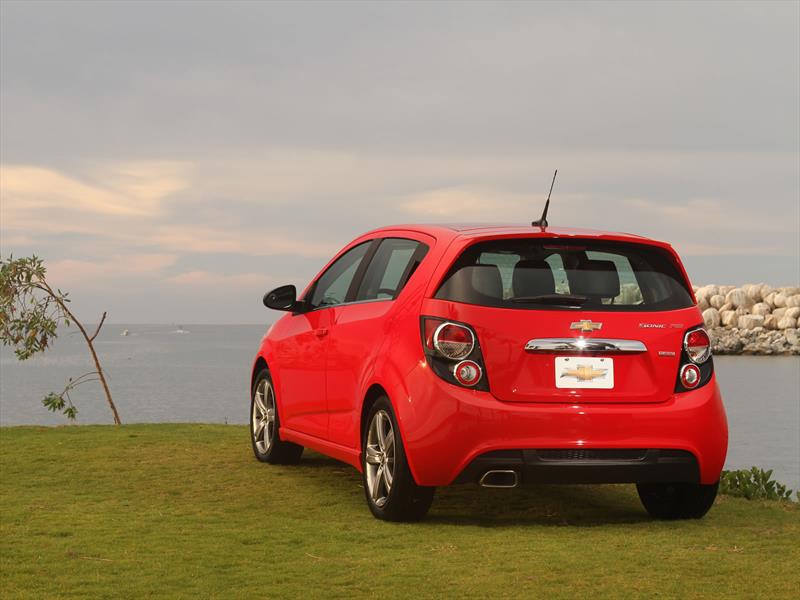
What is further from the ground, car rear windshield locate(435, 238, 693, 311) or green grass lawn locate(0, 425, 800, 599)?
car rear windshield locate(435, 238, 693, 311)

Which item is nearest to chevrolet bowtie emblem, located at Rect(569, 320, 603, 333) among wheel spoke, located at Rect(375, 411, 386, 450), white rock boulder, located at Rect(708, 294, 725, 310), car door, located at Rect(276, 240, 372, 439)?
wheel spoke, located at Rect(375, 411, 386, 450)

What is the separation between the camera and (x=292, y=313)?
917 centimetres

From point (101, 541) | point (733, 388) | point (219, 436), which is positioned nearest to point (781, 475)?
point (219, 436)

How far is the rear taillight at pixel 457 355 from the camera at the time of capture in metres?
6.59

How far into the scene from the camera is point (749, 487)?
9164 millimetres

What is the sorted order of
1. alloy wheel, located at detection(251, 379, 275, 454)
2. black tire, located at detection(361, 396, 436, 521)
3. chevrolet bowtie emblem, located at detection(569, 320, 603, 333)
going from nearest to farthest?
chevrolet bowtie emblem, located at detection(569, 320, 603, 333) < black tire, located at detection(361, 396, 436, 521) < alloy wheel, located at detection(251, 379, 275, 454)

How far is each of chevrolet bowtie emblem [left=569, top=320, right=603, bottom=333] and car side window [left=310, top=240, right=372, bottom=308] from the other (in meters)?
2.11

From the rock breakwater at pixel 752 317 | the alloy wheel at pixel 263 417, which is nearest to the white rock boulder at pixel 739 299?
the rock breakwater at pixel 752 317

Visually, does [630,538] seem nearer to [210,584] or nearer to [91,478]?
[210,584]

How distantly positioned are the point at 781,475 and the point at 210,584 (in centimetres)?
2856

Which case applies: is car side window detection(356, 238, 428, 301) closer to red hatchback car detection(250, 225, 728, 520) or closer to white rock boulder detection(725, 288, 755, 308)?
red hatchback car detection(250, 225, 728, 520)

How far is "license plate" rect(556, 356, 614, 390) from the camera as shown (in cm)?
661

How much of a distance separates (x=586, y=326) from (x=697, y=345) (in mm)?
774

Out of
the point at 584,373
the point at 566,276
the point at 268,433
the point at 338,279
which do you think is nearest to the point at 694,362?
the point at 584,373
